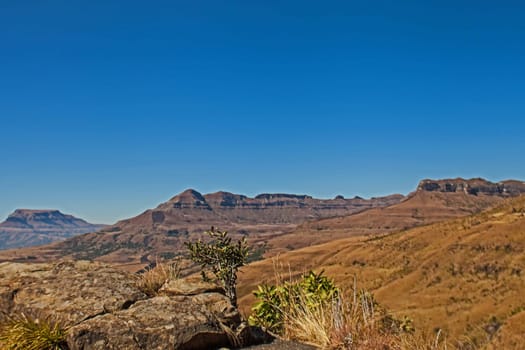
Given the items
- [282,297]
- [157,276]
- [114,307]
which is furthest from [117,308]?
[282,297]

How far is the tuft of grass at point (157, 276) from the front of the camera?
8477 mm

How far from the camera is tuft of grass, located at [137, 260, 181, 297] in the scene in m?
8.48

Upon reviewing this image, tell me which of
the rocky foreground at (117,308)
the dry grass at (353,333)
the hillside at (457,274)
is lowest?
the hillside at (457,274)

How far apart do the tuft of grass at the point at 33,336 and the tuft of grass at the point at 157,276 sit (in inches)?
84.3

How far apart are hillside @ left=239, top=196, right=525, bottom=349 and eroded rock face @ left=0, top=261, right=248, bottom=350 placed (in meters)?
24.3

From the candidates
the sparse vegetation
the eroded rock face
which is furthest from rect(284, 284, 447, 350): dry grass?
the eroded rock face

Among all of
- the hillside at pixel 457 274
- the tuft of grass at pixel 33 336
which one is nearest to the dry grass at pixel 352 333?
the tuft of grass at pixel 33 336

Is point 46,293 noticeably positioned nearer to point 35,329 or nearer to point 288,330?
point 35,329

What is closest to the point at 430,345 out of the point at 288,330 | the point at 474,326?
the point at 288,330

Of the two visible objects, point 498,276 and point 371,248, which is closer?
point 498,276

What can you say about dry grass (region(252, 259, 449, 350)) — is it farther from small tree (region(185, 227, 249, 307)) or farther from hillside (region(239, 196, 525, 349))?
hillside (region(239, 196, 525, 349))

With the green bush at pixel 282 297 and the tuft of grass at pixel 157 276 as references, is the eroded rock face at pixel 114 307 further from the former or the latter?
the green bush at pixel 282 297

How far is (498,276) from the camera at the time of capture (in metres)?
54.2

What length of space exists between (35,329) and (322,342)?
4317 millimetres
